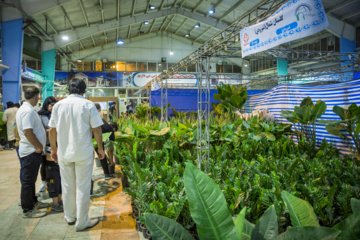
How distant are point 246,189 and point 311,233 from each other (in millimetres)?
1585

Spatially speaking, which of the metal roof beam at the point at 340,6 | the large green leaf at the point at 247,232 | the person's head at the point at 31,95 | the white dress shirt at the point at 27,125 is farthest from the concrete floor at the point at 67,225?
the metal roof beam at the point at 340,6

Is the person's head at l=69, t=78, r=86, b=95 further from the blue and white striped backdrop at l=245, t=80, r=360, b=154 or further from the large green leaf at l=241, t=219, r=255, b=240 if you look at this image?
the blue and white striped backdrop at l=245, t=80, r=360, b=154

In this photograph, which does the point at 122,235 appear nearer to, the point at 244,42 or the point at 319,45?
the point at 244,42

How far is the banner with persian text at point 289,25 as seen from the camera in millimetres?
2213

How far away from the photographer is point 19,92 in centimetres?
867

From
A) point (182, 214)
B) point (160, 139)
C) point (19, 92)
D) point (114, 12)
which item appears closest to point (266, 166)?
point (182, 214)

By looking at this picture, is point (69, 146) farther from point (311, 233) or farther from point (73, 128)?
point (311, 233)

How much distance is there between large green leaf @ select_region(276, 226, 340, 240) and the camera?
2.53 feet

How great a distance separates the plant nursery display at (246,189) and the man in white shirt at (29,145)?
1034 mm

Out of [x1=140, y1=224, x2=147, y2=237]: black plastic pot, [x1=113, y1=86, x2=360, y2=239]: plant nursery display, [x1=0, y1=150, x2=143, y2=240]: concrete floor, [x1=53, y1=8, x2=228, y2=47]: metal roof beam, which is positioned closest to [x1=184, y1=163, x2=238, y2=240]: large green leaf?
[x1=113, y1=86, x2=360, y2=239]: plant nursery display

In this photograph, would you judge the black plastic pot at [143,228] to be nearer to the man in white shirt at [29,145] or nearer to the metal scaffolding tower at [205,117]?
the metal scaffolding tower at [205,117]

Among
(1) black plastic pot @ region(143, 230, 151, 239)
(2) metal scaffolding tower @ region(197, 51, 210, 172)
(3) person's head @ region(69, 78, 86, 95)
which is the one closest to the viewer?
(1) black plastic pot @ region(143, 230, 151, 239)

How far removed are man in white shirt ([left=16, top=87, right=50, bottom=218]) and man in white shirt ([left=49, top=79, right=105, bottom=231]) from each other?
0.33 metres

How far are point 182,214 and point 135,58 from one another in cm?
1803
